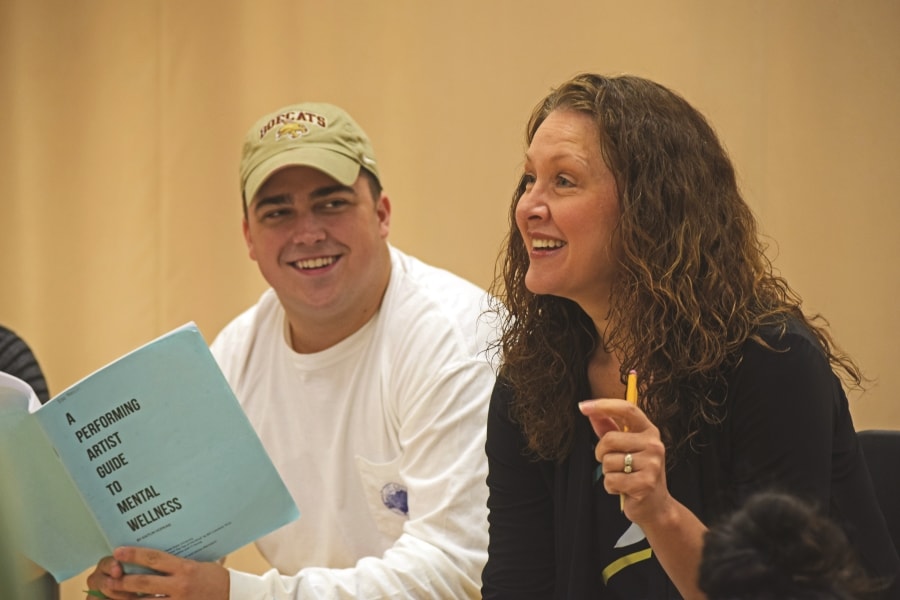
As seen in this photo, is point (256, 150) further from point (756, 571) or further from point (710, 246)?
point (756, 571)

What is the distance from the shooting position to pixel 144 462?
1.56 meters

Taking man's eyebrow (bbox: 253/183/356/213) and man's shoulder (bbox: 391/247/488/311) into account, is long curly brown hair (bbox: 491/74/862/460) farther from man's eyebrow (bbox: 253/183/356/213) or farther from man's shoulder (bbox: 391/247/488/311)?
man's eyebrow (bbox: 253/183/356/213)

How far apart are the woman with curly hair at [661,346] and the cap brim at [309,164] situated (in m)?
0.68

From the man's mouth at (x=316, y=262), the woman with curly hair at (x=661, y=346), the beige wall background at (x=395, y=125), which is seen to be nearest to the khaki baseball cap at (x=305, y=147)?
the man's mouth at (x=316, y=262)

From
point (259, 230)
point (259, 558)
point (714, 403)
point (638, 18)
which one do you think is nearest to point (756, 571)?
point (714, 403)

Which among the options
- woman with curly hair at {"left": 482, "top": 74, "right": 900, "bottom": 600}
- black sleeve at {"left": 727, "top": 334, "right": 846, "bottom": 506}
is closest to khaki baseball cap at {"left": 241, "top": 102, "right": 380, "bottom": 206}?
woman with curly hair at {"left": 482, "top": 74, "right": 900, "bottom": 600}

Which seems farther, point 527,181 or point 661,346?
point 527,181

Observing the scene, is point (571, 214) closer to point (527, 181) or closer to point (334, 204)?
point (527, 181)

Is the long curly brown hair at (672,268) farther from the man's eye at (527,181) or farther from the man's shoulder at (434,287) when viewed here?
the man's shoulder at (434,287)

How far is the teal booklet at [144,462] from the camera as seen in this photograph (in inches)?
59.8

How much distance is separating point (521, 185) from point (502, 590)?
2.09 ft

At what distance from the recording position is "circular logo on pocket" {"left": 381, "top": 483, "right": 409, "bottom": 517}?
2.08 meters

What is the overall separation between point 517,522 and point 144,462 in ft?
1.89

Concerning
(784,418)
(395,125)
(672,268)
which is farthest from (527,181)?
(395,125)
